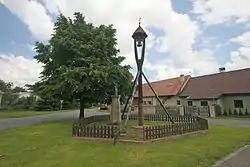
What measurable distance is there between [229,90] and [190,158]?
26.3 metres

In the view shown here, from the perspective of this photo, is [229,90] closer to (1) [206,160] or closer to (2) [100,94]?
(2) [100,94]

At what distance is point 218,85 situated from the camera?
112 ft

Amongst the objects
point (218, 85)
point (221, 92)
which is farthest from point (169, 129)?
point (218, 85)

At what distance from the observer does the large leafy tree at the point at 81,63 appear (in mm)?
17984

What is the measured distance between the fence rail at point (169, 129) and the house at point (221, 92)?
1686 centimetres

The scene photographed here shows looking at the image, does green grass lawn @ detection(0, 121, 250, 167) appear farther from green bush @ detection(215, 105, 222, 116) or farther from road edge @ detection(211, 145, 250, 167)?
green bush @ detection(215, 105, 222, 116)

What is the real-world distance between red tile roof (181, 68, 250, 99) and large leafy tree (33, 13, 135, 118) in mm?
16816

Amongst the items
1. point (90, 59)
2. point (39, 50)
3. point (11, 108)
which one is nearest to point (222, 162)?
point (90, 59)

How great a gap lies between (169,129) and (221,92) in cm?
2281

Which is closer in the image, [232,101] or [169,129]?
[169,129]

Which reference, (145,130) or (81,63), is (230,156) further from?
(81,63)

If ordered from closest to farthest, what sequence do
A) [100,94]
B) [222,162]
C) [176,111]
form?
[222,162] → [100,94] → [176,111]

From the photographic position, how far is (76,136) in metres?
12.0

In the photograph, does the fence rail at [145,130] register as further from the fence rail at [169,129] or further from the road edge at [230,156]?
the road edge at [230,156]
